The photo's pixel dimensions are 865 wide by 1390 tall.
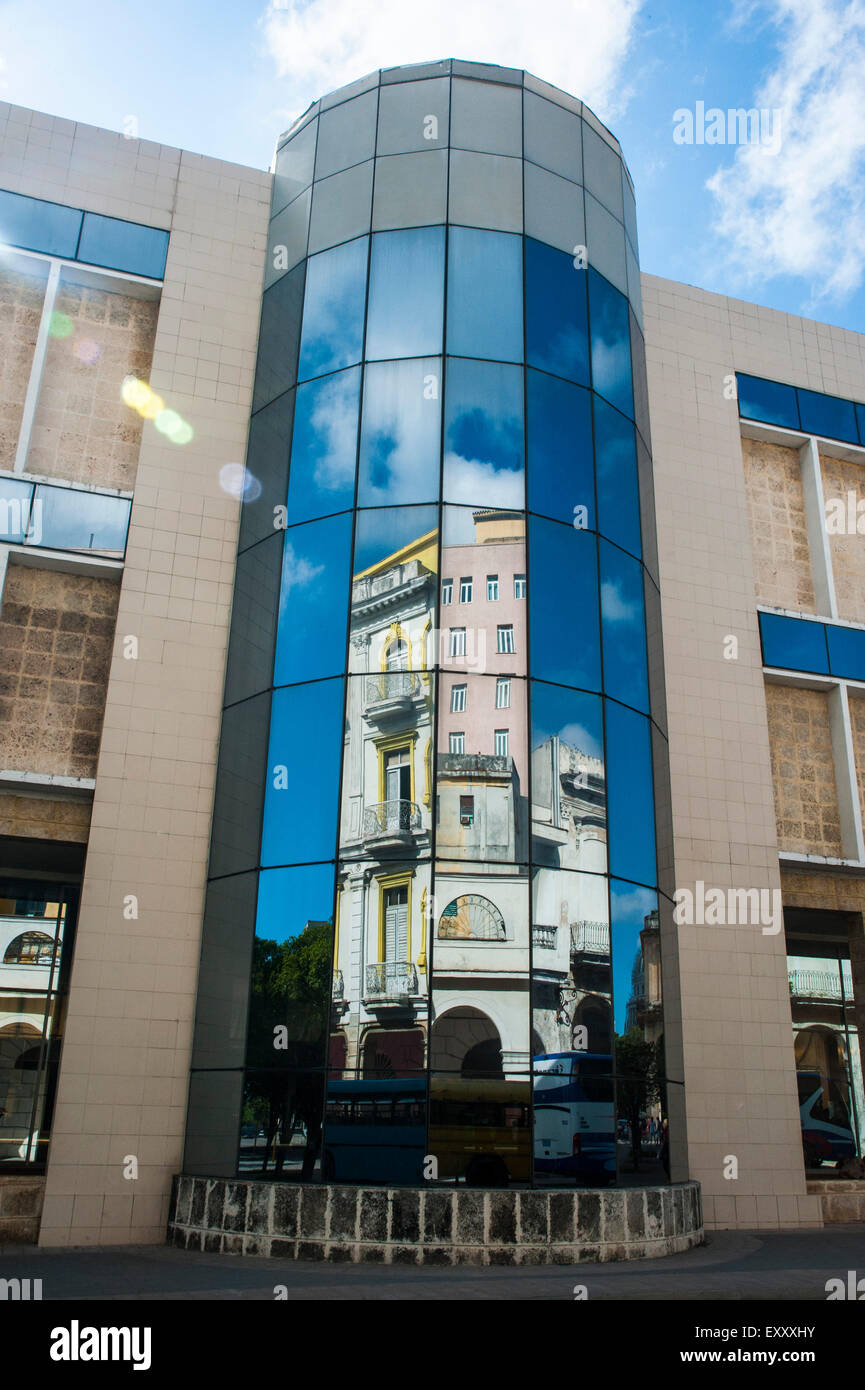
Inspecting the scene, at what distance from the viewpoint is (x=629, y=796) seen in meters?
14.7

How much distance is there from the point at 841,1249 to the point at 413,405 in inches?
495

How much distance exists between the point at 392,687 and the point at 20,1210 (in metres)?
8.04

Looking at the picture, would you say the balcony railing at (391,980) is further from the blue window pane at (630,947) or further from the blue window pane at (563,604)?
the blue window pane at (563,604)

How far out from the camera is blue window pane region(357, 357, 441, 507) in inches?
583

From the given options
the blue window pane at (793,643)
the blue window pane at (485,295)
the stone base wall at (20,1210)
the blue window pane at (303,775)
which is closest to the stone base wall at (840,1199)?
the blue window pane at (793,643)

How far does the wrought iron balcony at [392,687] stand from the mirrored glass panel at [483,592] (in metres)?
0.48

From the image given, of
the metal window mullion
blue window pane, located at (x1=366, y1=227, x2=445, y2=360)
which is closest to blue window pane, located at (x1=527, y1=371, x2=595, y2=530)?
blue window pane, located at (x1=366, y1=227, x2=445, y2=360)

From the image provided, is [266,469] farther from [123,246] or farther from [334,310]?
[123,246]

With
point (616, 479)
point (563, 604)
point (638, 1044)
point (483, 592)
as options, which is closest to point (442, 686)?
point (483, 592)

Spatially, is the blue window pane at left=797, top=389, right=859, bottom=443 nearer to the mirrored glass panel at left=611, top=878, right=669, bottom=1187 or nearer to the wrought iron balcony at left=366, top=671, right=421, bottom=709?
the mirrored glass panel at left=611, top=878, right=669, bottom=1187

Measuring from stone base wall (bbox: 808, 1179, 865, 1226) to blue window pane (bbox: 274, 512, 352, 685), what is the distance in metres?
11.4

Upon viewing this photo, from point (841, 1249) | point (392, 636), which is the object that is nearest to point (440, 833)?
point (392, 636)

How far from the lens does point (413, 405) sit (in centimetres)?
1527
